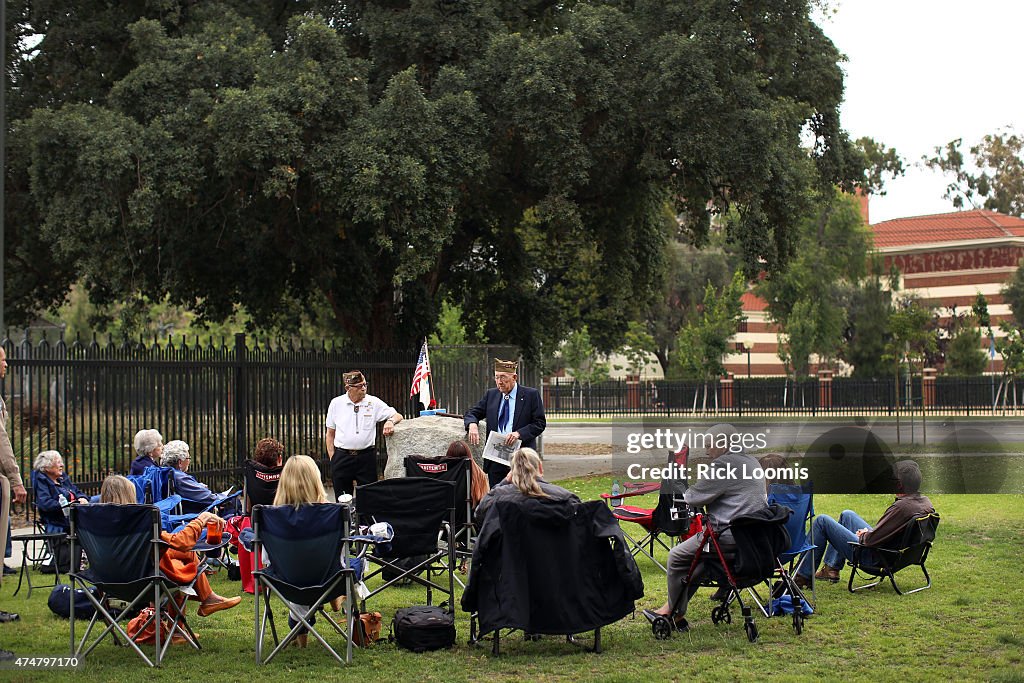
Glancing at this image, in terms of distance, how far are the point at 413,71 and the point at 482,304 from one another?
7.72 m

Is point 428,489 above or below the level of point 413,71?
below

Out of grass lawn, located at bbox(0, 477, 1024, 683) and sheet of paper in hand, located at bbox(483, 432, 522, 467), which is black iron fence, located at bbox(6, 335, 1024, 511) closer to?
grass lawn, located at bbox(0, 477, 1024, 683)

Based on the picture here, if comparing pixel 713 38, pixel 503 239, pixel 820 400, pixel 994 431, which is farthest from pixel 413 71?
pixel 820 400

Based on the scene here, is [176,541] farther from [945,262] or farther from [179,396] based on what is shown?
[945,262]

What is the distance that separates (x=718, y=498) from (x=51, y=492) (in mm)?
5299

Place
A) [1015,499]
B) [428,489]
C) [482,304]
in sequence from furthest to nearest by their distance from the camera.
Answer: [482,304] < [1015,499] < [428,489]

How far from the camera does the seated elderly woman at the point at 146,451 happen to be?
991 centimetres

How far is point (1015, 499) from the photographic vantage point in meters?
16.6

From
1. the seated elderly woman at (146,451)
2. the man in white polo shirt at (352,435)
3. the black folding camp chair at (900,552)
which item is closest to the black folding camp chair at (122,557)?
the seated elderly woman at (146,451)

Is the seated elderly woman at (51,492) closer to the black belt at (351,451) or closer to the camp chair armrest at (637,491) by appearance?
the black belt at (351,451)

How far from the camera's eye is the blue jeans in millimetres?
9641

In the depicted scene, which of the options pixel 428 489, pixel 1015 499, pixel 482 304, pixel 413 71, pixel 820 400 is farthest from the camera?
pixel 820 400

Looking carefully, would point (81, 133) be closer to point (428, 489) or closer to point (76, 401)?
point (76, 401)

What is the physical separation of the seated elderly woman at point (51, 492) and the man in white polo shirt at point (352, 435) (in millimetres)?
2702
